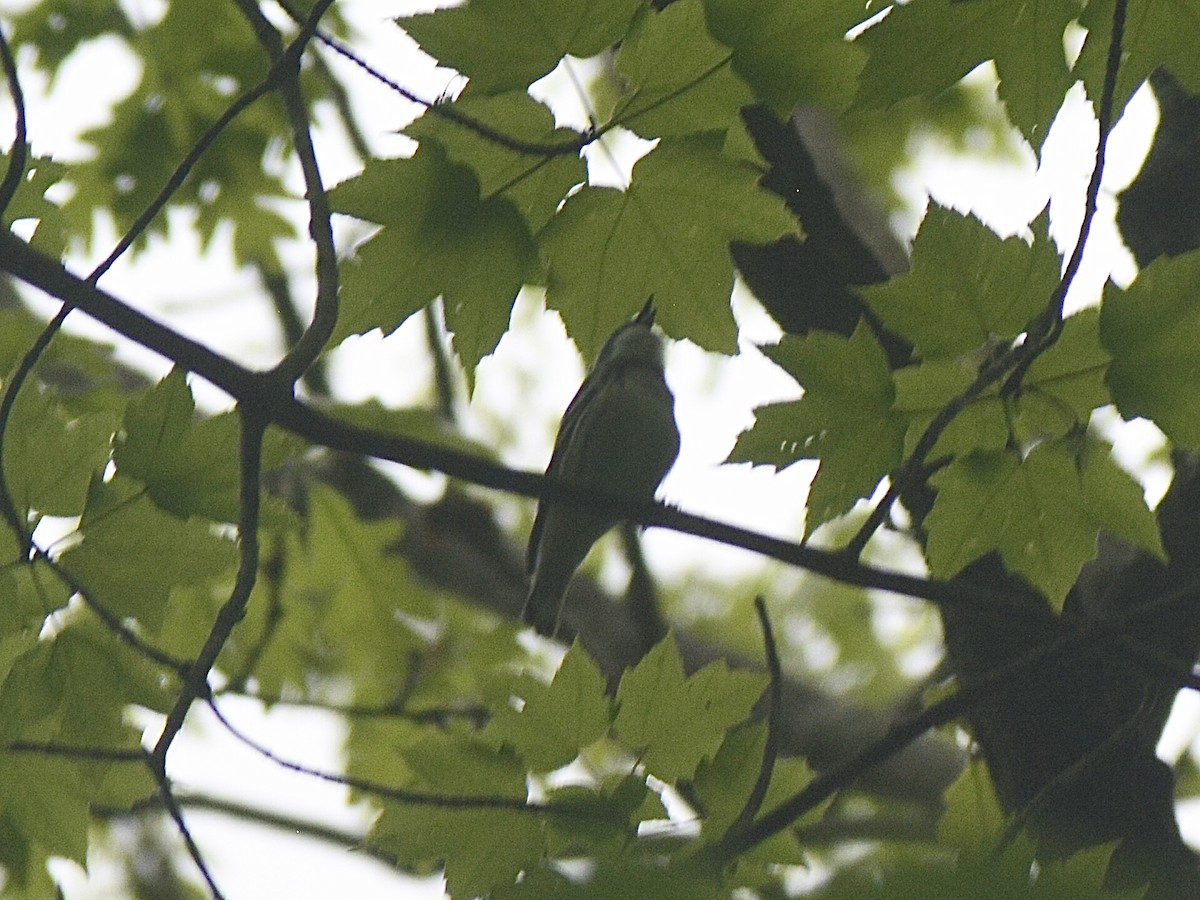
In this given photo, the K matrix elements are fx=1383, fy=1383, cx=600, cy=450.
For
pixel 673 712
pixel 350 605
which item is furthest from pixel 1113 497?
pixel 350 605

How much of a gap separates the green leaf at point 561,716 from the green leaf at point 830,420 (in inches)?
19.0

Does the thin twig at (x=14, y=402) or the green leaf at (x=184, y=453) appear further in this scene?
the green leaf at (x=184, y=453)

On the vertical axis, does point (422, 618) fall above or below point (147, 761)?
above

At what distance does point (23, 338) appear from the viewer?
304 centimetres

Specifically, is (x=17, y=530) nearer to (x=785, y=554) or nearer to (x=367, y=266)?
(x=367, y=266)

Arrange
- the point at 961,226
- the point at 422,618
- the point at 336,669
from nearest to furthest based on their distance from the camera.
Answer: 1. the point at 961,226
2. the point at 422,618
3. the point at 336,669

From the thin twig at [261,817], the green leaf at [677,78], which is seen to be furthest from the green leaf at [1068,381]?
the thin twig at [261,817]

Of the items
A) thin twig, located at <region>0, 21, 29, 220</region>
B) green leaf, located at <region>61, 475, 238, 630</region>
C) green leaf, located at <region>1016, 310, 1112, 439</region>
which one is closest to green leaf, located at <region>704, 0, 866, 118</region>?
green leaf, located at <region>1016, 310, 1112, 439</region>

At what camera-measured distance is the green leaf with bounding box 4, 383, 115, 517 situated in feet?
7.36

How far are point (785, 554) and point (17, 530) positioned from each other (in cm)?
119

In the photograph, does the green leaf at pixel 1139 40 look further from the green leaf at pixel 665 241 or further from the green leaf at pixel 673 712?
the green leaf at pixel 673 712

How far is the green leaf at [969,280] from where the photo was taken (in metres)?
1.99

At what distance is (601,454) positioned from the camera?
4.19 meters

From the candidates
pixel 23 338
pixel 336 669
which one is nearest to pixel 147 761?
pixel 23 338
